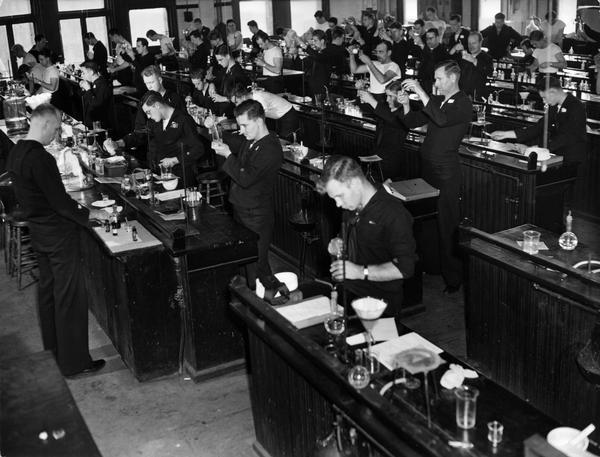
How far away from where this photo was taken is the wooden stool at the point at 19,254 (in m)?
8.19

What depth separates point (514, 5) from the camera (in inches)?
774

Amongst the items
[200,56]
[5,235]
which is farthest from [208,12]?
[5,235]

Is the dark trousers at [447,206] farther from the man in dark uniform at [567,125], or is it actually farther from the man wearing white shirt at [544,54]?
the man wearing white shirt at [544,54]

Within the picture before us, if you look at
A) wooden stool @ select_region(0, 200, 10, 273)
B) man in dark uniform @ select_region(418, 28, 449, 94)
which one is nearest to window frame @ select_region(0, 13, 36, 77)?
man in dark uniform @ select_region(418, 28, 449, 94)

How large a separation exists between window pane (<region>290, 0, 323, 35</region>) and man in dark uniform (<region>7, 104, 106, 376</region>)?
794 inches

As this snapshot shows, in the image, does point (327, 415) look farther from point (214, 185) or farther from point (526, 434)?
point (214, 185)

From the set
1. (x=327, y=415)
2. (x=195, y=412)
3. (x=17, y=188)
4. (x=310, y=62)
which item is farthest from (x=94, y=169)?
(x=310, y=62)

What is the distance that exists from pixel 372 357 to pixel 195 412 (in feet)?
7.27

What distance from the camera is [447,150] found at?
7.16 m

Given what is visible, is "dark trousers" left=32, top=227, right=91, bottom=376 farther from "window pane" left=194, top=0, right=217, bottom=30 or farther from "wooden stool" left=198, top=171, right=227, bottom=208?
"window pane" left=194, top=0, right=217, bottom=30

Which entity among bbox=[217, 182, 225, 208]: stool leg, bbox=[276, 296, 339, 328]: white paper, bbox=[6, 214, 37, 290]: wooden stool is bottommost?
bbox=[6, 214, 37, 290]: wooden stool

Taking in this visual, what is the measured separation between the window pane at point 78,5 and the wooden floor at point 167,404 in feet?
53.8

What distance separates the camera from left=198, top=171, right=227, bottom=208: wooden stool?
880cm

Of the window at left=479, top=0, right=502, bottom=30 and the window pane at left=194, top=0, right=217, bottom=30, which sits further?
the window pane at left=194, top=0, right=217, bottom=30
